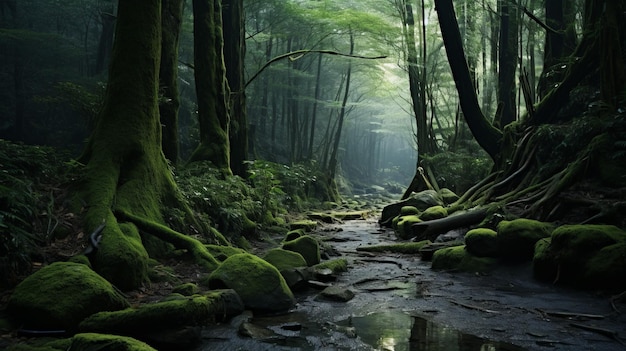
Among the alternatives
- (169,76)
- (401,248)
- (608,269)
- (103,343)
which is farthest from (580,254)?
(169,76)

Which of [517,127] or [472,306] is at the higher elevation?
[517,127]

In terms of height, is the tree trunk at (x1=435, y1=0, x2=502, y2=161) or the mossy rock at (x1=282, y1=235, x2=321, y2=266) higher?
the tree trunk at (x1=435, y1=0, x2=502, y2=161)

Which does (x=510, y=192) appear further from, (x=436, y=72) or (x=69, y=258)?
(x=436, y=72)

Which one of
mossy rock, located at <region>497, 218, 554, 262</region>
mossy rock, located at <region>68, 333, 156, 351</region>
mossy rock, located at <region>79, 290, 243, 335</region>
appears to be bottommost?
mossy rock, located at <region>79, 290, 243, 335</region>

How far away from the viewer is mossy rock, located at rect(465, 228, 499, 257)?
7406 mm

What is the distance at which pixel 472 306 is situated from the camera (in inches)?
208

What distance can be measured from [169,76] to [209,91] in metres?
1.74

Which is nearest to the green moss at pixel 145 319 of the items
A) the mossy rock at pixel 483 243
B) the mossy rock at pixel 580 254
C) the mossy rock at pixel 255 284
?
the mossy rock at pixel 255 284

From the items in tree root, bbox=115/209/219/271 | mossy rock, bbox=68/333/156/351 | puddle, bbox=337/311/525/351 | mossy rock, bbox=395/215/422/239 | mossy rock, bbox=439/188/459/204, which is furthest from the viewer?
mossy rock, bbox=439/188/459/204

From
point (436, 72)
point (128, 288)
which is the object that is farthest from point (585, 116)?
point (436, 72)

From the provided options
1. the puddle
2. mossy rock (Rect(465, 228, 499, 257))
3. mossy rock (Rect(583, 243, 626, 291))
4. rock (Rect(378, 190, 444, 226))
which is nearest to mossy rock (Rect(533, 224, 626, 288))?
mossy rock (Rect(583, 243, 626, 291))

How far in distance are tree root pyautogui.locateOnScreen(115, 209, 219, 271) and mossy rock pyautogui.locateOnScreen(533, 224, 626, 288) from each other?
191 inches

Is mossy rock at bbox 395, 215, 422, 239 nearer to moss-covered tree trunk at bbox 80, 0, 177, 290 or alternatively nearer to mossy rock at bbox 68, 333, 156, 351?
moss-covered tree trunk at bbox 80, 0, 177, 290

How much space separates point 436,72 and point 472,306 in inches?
897
